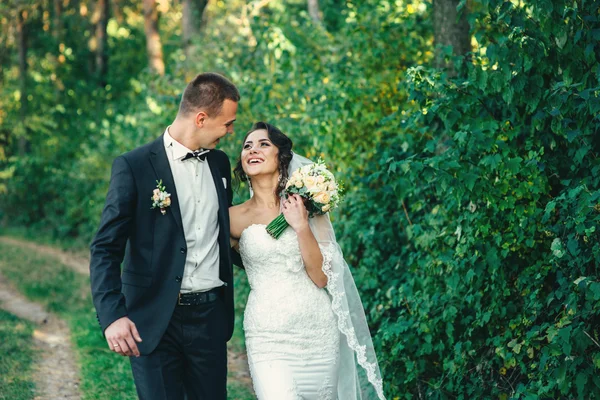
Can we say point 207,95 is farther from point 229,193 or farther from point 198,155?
point 229,193

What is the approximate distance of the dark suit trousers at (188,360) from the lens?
12.6 feet

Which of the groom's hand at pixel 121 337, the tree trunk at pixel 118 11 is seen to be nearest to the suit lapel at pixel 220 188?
the groom's hand at pixel 121 337

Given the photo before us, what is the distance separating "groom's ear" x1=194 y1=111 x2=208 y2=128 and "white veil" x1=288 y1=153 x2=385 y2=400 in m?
0.78

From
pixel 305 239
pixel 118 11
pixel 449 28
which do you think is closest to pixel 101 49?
pixel 118 11

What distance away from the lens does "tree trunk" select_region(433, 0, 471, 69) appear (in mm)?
6617

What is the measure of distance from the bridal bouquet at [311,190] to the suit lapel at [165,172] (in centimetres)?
67

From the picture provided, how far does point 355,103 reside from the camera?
7.30m

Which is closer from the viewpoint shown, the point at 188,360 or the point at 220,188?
the point at 188,360

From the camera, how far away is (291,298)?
437 cm

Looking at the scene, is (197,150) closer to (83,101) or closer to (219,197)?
(219,197)

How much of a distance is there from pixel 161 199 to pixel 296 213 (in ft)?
2.77

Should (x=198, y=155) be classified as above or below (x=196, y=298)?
above

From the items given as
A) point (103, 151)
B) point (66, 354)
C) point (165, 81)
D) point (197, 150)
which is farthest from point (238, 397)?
point (103, 151)

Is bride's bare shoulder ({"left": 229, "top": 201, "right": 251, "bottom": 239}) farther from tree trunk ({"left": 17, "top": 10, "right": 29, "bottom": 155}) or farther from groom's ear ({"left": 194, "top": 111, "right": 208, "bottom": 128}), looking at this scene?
tree trunk ({"left": 17, "top": 10, "right": 29, "bottom": 155})
